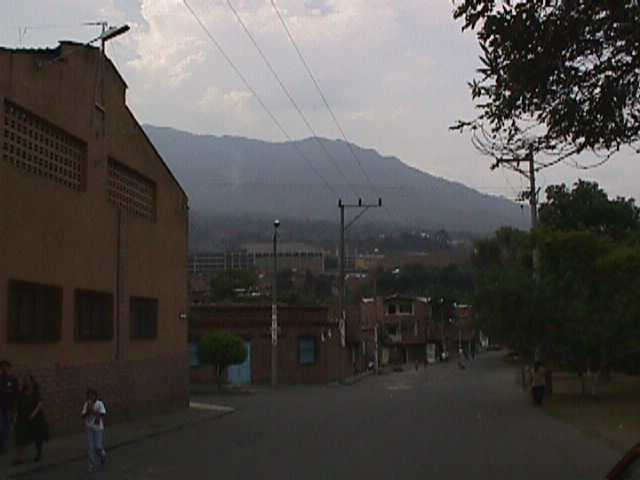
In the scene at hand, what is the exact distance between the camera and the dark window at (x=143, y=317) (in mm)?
31609

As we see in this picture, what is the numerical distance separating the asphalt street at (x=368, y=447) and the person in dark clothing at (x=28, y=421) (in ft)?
2.50

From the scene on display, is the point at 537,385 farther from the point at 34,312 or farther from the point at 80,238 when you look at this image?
the point at 34,312

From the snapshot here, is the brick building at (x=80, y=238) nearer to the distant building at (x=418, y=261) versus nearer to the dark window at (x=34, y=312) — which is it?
the dark window at (x=34, y=312)

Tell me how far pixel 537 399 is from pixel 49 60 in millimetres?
22344

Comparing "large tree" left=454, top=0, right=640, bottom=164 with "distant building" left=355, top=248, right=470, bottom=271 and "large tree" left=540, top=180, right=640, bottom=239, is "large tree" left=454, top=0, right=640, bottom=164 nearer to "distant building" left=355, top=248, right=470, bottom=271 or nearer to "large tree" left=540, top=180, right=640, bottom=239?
"large tree" left=540, top=180, right=640, bottom=239

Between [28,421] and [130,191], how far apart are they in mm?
13290

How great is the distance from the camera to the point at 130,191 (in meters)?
31.7

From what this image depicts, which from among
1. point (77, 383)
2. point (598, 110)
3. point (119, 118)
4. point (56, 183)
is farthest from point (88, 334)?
point (598, 110)

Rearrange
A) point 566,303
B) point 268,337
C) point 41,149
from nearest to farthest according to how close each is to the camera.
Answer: point 41,149 < point 566,303 < point 268,337

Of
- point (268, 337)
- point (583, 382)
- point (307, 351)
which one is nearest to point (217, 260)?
point (307, 351)

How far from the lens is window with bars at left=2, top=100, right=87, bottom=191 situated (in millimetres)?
22609

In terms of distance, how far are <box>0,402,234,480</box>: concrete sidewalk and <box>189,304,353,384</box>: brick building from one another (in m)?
21.2

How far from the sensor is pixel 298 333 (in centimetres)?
6134

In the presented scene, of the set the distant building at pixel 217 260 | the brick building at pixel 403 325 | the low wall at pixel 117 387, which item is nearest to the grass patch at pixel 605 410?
the low wall at pixel 117 387
